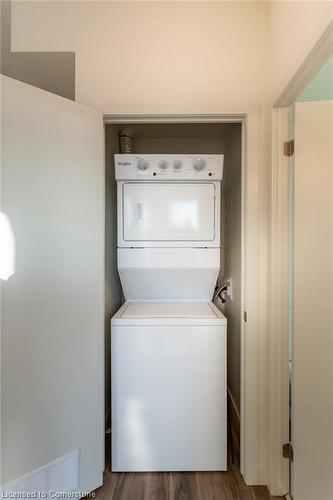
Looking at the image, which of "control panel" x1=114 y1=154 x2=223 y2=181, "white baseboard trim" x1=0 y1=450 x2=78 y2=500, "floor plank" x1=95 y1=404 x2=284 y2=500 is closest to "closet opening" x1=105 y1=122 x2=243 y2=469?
"floor plank" x1=95 y1=404 x2=284 y2=500

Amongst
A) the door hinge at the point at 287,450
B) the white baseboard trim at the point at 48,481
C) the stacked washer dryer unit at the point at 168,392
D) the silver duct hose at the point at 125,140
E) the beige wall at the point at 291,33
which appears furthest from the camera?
the silver duct hose at the point at 125,140

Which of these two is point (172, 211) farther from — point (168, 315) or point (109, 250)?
point (168, 315)

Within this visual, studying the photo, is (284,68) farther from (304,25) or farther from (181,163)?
(181,163)

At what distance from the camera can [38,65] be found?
154 cm

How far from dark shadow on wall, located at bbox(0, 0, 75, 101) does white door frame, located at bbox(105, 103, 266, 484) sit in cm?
39

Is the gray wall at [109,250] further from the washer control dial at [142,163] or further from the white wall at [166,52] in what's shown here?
the white wall at [166,52]

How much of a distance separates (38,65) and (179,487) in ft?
8.87

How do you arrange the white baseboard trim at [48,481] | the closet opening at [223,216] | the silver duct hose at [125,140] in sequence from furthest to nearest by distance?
the silver duct hose at [125,140], the closet opening at [223,216], the white baseboard trim at [48,481]

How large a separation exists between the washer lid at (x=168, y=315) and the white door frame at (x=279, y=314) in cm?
33

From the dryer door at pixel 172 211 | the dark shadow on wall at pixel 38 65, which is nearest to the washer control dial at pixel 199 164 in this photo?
the dryer door at pixel 172 211

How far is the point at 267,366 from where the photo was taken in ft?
4.86

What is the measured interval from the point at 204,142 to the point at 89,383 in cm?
224

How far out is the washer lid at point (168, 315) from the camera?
1556 mm

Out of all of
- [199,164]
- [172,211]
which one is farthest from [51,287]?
[199,164]
